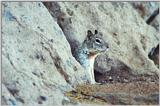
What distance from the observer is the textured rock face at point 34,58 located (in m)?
8.62

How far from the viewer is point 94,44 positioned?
12.0 m

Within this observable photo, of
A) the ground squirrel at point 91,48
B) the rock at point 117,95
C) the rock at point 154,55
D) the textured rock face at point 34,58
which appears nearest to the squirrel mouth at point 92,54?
the ground squirrel at point 91,48

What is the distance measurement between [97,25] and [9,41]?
3.80 metres

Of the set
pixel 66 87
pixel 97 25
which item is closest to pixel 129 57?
pixel 97 25

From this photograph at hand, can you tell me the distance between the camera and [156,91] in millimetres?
9500

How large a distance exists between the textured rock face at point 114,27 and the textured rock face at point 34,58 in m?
1.27

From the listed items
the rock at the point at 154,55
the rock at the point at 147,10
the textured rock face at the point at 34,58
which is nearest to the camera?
the textured rock face at the point at 34,58

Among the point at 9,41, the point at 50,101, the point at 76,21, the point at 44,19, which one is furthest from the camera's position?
the point at 76,21

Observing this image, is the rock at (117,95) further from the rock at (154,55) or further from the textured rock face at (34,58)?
the rock at (154,55)

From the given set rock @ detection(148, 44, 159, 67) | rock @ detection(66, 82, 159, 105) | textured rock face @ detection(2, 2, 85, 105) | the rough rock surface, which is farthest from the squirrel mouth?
rock @ detection(148, 44, 159, 67)

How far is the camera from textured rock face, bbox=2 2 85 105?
28.3 feet

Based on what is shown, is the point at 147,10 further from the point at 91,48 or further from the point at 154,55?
the point at 91,48

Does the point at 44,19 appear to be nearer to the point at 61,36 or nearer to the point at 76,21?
the point at 61,36

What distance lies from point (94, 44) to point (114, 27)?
139 centimetres
